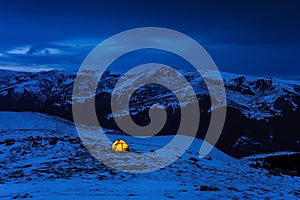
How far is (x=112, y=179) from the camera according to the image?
50.8ft

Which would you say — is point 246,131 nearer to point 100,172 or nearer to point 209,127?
point 209,127

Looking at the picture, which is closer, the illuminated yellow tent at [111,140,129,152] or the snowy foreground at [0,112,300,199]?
the snowy foreground at [0,112,300,199]

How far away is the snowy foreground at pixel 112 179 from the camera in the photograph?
525 inches

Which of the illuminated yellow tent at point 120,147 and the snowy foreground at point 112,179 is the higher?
the illuminated yellow tent at point 120,147

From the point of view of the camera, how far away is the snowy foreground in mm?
13328

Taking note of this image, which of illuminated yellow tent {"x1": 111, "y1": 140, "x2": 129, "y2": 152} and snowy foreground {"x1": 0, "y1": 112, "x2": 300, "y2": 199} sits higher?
illuminated yellow tent {"x1": 111, "y1": 140, "x2": 129, "y2": 152}

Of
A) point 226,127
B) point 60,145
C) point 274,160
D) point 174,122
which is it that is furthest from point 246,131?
point 60,145

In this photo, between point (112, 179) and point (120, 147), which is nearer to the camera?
point (112, 179)

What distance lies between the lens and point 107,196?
1280cm

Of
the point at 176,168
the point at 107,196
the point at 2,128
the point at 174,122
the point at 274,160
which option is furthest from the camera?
the point at 174,122

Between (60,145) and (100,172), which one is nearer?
(100,172)

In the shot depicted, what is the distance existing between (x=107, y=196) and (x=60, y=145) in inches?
469

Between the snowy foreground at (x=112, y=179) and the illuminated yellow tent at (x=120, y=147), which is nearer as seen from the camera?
the snowy foreground at (x=112, y=179)

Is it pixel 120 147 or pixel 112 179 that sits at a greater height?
pixel 120 147
